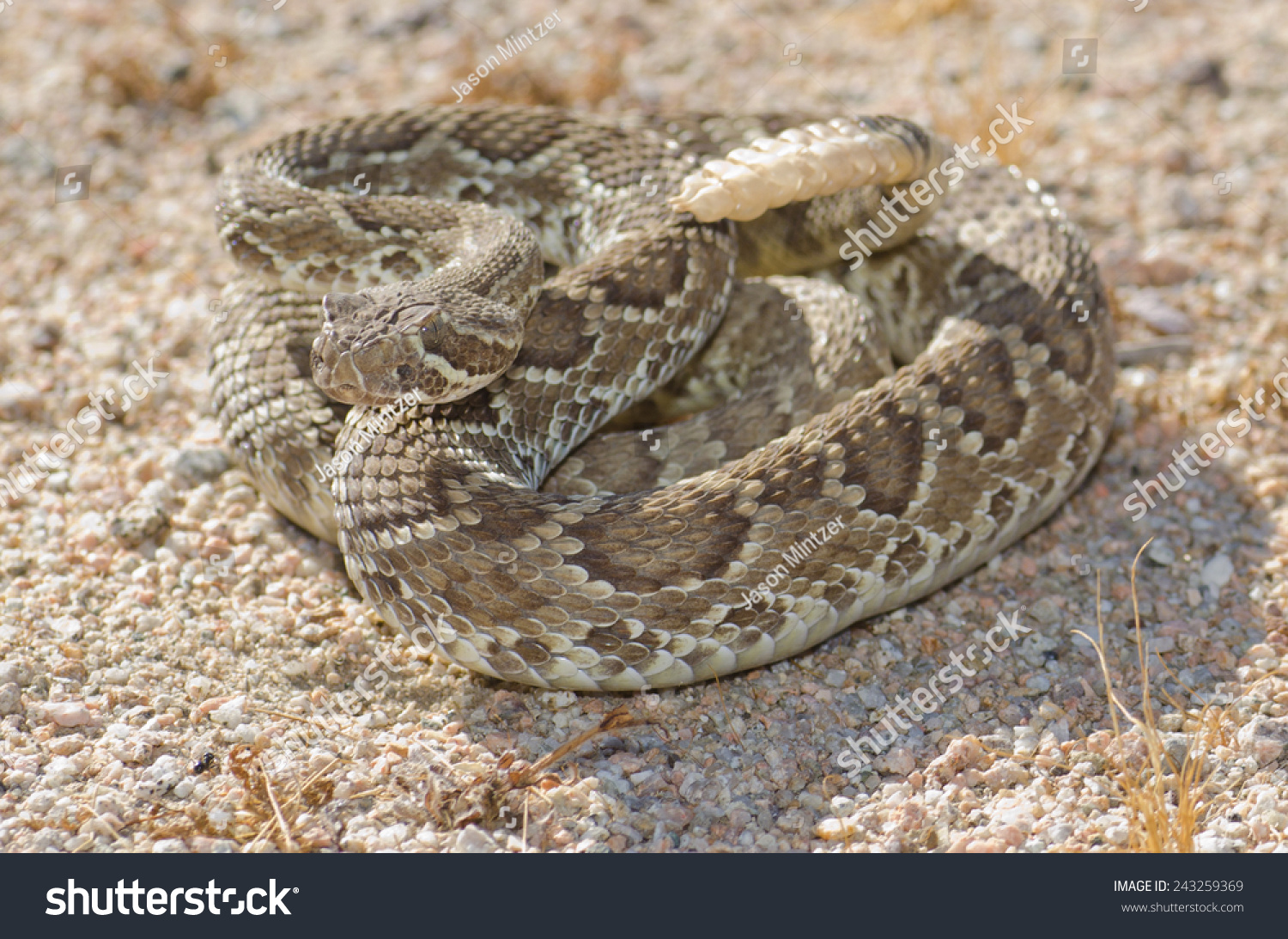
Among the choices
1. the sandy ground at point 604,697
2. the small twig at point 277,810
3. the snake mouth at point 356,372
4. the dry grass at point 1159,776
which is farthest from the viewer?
Result: the snake mouth at point 356,372

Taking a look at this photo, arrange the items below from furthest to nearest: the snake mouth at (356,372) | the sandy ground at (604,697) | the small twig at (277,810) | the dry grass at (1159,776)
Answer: the snake mouth at (356,372), the sandy ground at (604,697), the small twig at (277,810), the dry grass at (1159,776)

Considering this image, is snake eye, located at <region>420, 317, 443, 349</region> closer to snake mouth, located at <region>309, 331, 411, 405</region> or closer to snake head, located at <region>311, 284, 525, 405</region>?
snake head, located at <region>311, 284, 525, 405</region>

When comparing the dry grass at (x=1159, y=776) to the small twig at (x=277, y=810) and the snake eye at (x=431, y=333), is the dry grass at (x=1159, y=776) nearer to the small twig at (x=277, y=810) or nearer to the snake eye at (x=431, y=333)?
the snake eye at (x=431, y=333)

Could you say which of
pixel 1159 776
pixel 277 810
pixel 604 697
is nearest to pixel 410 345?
pixel 604 697

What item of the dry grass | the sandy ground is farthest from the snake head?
the dry grass

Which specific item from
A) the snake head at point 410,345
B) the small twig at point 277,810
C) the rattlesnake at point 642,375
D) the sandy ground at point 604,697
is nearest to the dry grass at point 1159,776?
the sandy ground at point 604,697
